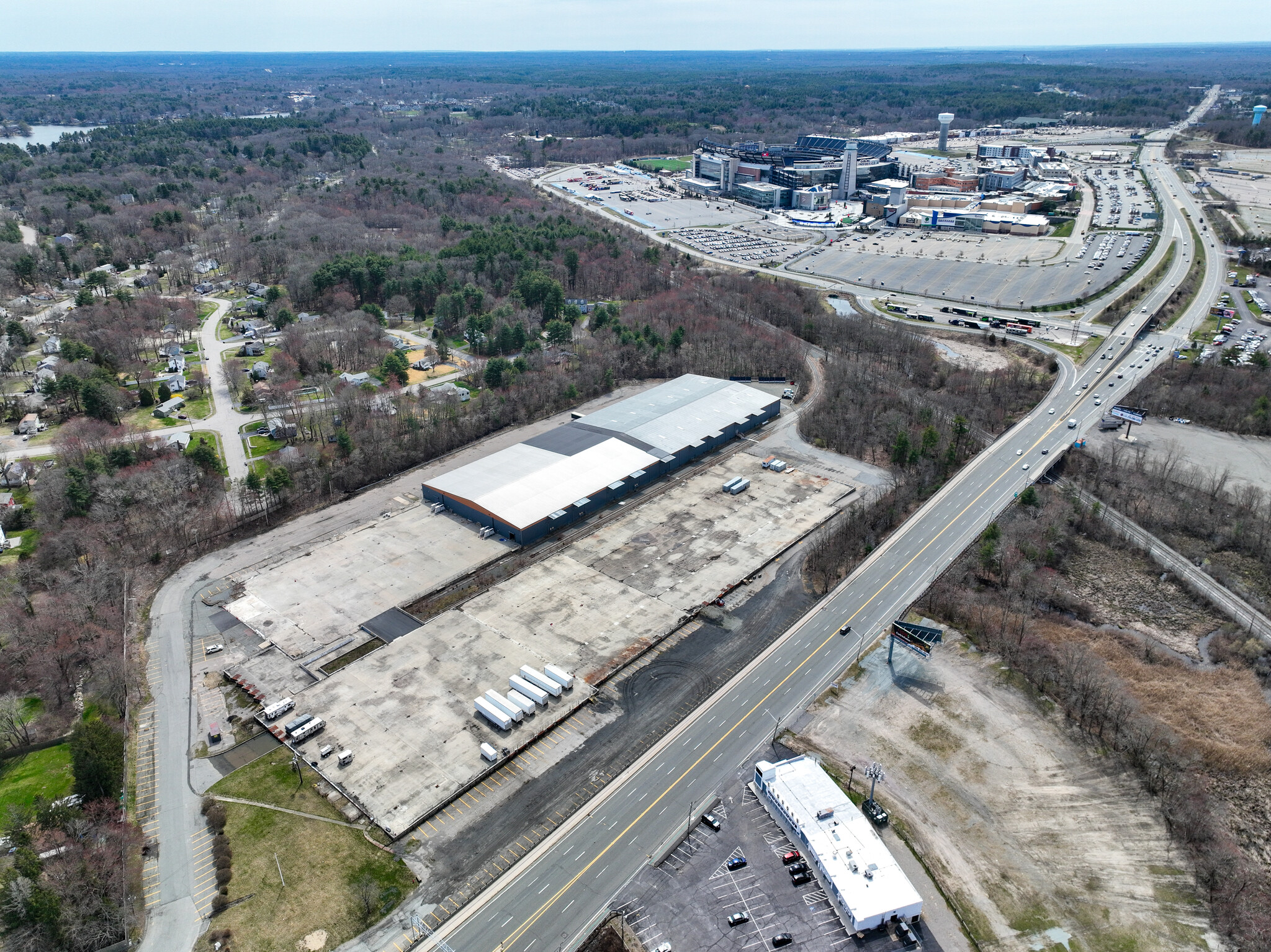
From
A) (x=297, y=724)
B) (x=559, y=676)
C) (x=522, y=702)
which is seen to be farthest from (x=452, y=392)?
(x=522, y=702)

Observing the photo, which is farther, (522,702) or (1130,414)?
(1130,414)

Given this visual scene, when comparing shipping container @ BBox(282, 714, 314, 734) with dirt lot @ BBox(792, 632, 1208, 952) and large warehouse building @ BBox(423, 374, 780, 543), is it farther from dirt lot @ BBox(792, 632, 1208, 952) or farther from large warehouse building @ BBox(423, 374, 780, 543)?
dirt lot @ BBox(792, 632, 1208, 952)

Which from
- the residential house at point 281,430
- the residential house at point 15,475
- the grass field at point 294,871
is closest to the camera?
the grass field at point 294,871

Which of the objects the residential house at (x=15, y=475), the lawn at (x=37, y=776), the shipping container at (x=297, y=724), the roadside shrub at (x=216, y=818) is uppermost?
the residential house at (x=15, y=475)

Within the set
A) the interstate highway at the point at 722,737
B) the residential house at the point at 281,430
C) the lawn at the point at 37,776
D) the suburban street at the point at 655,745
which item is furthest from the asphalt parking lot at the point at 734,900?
the residential house at the point at 281,430

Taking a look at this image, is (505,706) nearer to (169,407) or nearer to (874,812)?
(874,812)

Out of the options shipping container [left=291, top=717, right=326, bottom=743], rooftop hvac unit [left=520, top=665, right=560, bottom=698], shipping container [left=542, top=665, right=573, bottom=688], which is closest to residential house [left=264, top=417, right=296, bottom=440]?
shipping container [left=291, top=717, right=326, bottom=743]

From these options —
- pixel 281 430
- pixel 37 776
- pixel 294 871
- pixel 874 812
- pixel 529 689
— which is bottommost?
pixel 37 776

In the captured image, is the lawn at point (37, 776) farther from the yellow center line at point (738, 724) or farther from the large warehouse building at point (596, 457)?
the large warehouse building at point (596, 457)
